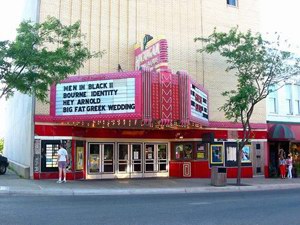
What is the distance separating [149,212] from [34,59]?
329 inches

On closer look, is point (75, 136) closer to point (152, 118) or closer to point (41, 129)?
point (41, 129)

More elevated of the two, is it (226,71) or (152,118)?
(226,71)

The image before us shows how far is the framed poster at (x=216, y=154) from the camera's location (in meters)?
26.8

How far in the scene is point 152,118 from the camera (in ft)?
64.9

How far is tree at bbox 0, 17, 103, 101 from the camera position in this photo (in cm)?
1642

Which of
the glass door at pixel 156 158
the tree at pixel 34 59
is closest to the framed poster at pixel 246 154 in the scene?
the glass door at pixel 156 158

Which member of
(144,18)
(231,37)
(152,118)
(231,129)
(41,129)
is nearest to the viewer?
(152,118)

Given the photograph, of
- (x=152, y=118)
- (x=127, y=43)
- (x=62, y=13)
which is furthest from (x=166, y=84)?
(x=62, y=13)

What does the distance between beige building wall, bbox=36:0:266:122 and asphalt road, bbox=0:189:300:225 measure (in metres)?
10.4

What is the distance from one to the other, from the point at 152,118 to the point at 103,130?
5.90 m

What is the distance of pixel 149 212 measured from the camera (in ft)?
37.6

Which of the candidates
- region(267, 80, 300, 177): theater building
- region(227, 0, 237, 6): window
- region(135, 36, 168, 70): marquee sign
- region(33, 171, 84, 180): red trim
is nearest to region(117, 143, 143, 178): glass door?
region(33, 171, 84, 180): red trim

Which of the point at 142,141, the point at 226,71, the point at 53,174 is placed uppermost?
the point at 226,71

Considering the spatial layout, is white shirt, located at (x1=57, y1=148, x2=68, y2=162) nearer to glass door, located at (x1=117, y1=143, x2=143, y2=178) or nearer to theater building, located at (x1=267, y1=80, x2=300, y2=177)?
glass door, located at (x1=117, y1=143, x2=143, y2=178)
